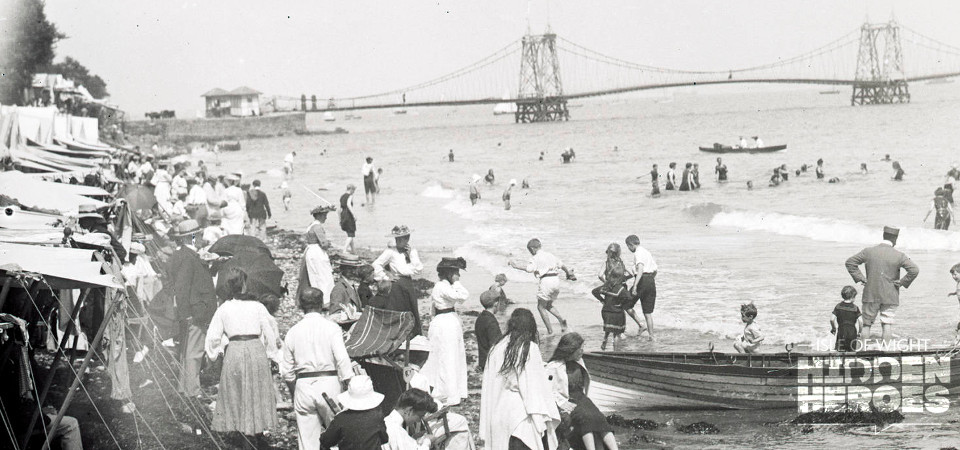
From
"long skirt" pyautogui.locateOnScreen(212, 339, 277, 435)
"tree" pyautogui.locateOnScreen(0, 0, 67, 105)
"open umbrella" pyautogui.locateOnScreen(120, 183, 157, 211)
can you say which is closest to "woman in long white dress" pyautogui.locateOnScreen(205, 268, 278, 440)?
"long skirt" pyautogui.locateOnScreen(212, 339, 277, 435)

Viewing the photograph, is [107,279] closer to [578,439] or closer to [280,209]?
[578,439]

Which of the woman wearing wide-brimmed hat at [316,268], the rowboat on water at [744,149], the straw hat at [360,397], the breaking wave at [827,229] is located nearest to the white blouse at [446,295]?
the straw hat at [360,397]

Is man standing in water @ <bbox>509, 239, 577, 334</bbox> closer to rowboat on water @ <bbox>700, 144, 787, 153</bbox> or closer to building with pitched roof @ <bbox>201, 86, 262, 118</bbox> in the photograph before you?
rowboat on water @ <bbox>700, 144, 787, 153</bbox>

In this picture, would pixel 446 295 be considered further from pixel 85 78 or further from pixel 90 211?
pixel 85 78

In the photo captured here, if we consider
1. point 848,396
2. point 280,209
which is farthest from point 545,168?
point 848,396

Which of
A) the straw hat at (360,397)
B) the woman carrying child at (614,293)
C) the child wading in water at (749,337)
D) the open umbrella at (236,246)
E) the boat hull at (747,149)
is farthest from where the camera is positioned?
the boat hull at (747,149)

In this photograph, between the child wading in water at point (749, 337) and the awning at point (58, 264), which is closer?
the awning at point (58, 264)

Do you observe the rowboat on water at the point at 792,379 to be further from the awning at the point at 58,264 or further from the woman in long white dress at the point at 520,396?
the awning at the point at 58,264
